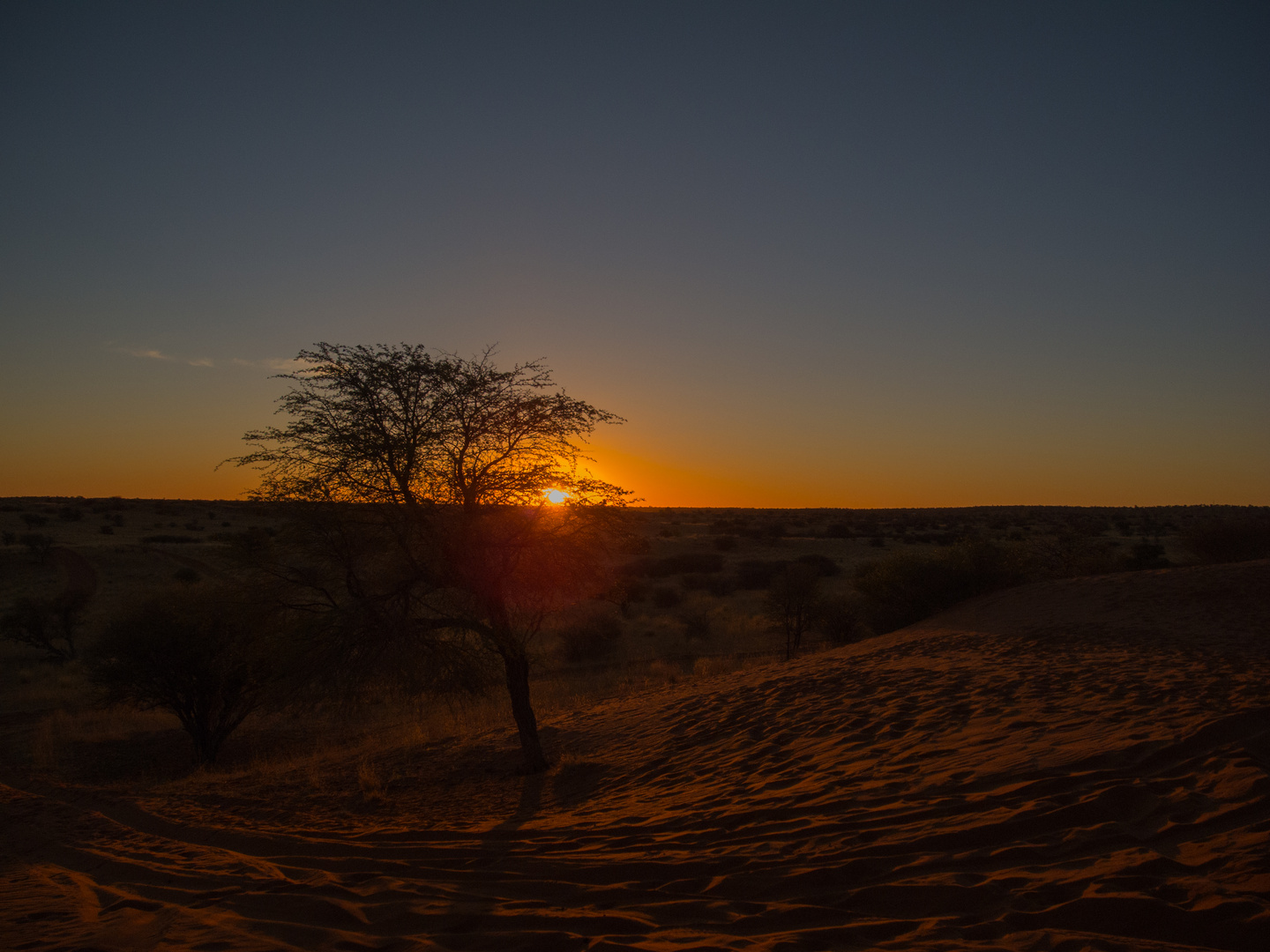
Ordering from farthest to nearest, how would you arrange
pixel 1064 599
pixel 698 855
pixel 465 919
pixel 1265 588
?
pixel 1064 599 → pixel 1265 588 → pixel 698 855 → pixel 465 919

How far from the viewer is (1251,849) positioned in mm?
4793

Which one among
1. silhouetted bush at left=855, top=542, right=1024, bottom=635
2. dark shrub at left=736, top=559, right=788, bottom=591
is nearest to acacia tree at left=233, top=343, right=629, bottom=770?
silhouetted bush at left=855, top=542, right=1024, bottom=635

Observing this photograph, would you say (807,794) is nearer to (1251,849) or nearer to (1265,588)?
(1251,849)

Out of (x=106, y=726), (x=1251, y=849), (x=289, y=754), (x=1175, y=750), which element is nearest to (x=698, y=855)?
(x=1251, y=849)

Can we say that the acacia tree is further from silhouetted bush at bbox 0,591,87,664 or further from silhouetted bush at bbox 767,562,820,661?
silhouetted bush at bbox 0,591,87,664

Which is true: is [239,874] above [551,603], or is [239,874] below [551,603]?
below

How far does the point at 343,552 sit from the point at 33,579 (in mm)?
36652

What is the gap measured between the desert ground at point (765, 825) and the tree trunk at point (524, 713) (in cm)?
49

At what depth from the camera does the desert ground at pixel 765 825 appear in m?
4.69

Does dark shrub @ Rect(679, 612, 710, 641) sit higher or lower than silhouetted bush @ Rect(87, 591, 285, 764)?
lower

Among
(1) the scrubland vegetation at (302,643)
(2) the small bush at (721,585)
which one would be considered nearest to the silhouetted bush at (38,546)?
(1) the scrubland vegetation at (302,643)

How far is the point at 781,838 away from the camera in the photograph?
614 centimetres

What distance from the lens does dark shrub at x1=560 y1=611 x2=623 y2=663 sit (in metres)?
26.7

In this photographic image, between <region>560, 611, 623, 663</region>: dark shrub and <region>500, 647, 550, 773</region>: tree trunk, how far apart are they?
584 inches
